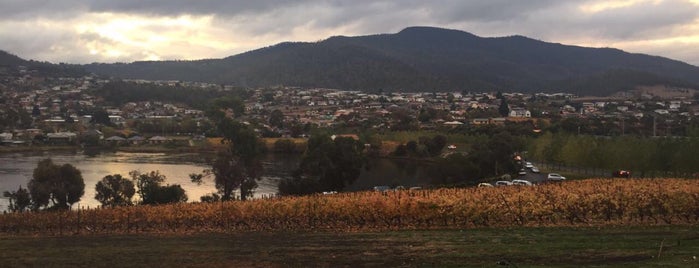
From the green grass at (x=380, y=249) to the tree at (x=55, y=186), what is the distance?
18.4 metres

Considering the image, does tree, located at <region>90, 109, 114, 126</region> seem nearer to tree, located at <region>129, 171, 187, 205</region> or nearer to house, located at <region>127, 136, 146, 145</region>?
house, located at <region>127, 136, 146, 145</region>

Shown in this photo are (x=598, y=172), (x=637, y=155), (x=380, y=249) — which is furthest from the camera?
(x=598, y=172)

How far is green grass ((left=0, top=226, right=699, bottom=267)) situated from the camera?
42.2ft

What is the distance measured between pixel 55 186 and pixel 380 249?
90.9 feet

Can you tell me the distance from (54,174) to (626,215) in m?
30.8

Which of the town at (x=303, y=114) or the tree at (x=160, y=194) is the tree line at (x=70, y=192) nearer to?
the tree at (x=160, y=194)

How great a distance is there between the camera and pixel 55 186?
119 ft

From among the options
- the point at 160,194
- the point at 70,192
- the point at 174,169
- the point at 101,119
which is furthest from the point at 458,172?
the point at 101,119

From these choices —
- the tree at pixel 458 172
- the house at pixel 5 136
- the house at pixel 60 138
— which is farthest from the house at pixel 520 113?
the house at pixel 5 136

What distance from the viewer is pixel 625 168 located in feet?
145

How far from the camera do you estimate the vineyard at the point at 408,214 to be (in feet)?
64.7

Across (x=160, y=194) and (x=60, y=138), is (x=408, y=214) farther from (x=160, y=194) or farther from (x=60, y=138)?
(x=60, y=138)

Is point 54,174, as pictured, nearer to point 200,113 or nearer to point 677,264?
point 677,264

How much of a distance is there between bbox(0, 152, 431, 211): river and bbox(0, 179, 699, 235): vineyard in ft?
59.4
